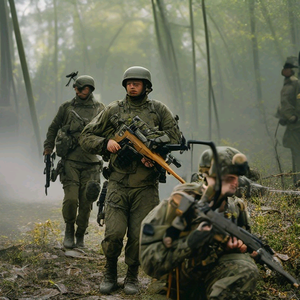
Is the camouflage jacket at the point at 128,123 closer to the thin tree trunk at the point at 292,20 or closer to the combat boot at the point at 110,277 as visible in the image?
the combat boot at the point at 110,277

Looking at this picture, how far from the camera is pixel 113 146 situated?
4.21 meters

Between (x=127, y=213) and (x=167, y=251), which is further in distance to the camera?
(x=127, y=213)

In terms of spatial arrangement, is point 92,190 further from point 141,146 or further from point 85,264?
point 141,146

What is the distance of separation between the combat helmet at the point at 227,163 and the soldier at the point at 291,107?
6.14 meters

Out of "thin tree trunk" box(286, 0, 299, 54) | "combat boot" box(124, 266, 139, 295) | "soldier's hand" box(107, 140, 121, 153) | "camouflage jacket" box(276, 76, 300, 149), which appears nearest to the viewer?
"combat boot" box(124, 266, 139, 295)

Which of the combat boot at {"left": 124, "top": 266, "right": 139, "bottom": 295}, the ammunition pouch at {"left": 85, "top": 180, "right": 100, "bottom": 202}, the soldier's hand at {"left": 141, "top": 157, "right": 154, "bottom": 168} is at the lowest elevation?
the combat boot at {"left": 124, "top": 266, "right": 139, "bottom": 295}

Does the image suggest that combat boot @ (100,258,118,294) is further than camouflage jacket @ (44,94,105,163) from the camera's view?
No

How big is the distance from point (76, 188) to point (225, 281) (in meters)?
3.81

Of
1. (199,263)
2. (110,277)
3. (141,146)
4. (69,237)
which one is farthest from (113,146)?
(69,237)

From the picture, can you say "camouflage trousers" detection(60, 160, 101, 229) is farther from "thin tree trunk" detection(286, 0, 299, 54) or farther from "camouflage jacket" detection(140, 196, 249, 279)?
"thin tree trunk" detection(286, 0, 299, 54)

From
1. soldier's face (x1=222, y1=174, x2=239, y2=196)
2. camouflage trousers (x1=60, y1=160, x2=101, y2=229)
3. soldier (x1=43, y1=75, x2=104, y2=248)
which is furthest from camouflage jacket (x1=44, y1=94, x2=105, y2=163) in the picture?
soldier's face (x1=222, y1=174, x2=239, y2=196)

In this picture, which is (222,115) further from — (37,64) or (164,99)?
(37,64)

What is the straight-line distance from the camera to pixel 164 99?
110 feet

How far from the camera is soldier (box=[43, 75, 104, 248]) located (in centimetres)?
605
